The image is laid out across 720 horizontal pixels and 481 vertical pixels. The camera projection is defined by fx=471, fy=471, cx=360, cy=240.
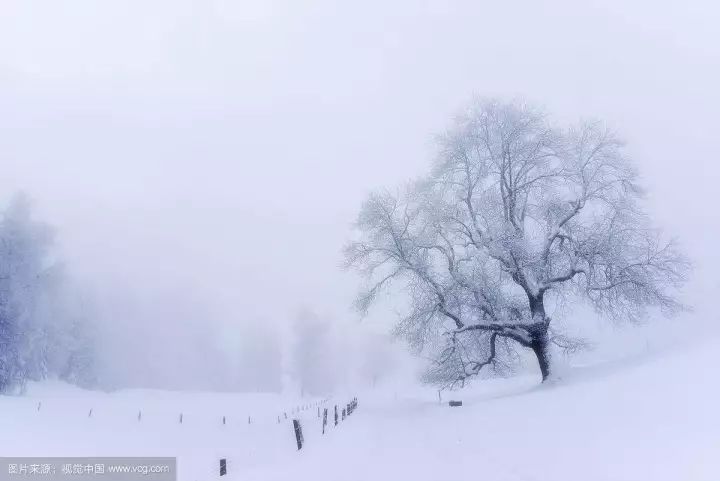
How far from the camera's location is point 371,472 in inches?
329

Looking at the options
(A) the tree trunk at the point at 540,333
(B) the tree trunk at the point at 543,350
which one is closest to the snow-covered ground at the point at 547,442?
(B) the tree trunk at the point at 543,350

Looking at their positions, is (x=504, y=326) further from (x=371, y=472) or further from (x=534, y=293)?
(x=371, y=472)

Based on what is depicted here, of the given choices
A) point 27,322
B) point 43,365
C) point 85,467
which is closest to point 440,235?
point 85,467

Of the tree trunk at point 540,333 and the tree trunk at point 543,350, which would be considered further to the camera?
the tree trunk at point 540,333

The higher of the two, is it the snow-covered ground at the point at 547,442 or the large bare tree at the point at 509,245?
the large bare tree at the point at 509,245

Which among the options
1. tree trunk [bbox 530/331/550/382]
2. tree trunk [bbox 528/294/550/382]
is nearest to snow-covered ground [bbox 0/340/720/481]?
tree trunk [bbox 530/331/550/382]

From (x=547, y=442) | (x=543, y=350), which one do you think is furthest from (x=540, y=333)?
(x=547, y=442)

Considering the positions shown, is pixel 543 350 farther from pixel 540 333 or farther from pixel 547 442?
pixel 547 442

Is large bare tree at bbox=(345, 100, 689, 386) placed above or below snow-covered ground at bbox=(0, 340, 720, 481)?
above

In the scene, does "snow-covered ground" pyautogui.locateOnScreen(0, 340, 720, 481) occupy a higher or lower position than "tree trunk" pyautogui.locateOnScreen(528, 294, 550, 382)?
lower

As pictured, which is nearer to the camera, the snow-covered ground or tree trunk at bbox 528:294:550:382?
the snow-covered ground

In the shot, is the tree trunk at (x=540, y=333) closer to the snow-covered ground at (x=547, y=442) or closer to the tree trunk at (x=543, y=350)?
the tree trunk at (x=543, y=350)

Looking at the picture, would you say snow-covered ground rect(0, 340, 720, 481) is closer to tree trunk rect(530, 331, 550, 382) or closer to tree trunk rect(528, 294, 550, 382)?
tree trunk rect(530, 331, 550, 382)

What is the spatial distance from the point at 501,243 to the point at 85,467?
1480 centimetres
